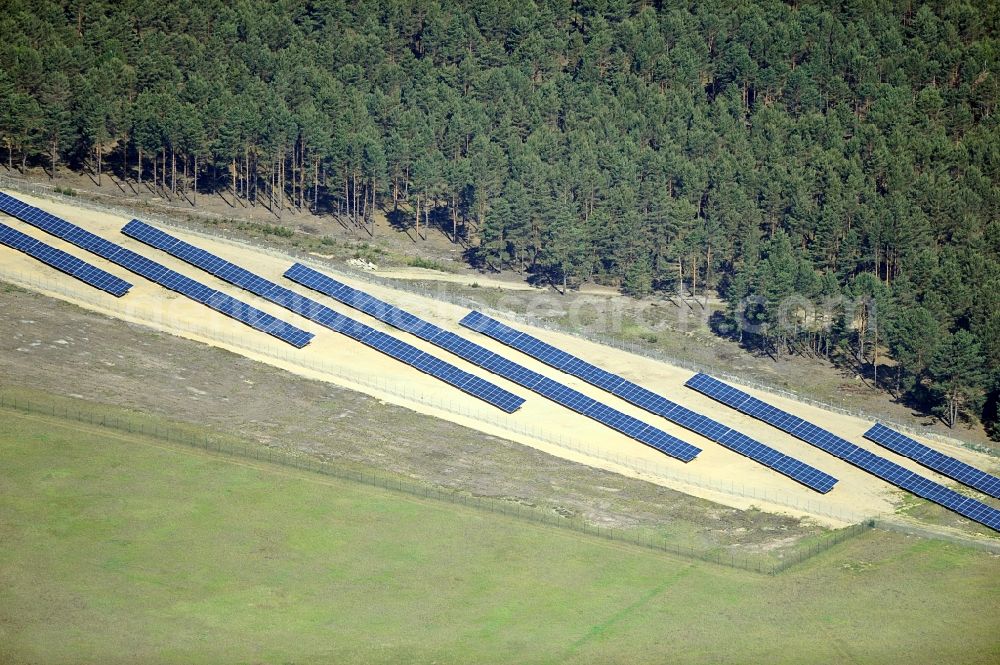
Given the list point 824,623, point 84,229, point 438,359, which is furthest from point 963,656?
point 84,229

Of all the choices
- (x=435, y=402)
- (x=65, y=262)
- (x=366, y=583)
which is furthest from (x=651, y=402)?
(x=65, y=262)

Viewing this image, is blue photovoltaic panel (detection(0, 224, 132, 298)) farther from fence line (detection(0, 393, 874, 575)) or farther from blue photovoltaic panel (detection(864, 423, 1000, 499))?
blue photovoltaic panel (detection(864, 423, 1000, 499))

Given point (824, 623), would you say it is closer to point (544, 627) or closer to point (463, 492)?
point (544, 627)

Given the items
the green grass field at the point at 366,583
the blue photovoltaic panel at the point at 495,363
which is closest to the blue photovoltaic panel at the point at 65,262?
the blue photovoltaic panel at the point at 495,363

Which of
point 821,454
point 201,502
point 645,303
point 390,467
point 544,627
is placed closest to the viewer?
point 544,627

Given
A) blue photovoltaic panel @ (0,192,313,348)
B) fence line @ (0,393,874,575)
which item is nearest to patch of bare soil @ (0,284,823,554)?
fence line @ (0,393,874,575)

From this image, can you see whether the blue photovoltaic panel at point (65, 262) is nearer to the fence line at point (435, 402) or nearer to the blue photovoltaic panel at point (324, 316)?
the fence line at point (435, 402)

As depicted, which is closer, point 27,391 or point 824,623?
point 824,623
